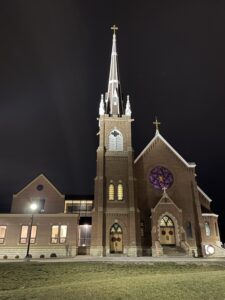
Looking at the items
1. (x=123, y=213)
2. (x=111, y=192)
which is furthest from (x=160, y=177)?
Answer: (x=123, y=213)

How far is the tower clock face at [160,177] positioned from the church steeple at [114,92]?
11187mm

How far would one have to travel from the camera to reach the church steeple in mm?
42906

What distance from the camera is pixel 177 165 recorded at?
1533 inches

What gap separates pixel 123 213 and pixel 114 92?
21.9 m

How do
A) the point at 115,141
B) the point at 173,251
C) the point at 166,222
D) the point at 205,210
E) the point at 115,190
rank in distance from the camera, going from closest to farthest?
1. the point at 173,251
2. the point at 166,222
3. the point at 115,190
4. the point at 115,141
5. the point at 205,210

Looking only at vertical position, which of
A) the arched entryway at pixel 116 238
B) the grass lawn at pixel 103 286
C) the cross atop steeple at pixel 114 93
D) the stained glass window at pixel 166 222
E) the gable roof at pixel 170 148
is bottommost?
the grass lawn at pixel 103 286

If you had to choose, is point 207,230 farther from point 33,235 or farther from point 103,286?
point 103,286

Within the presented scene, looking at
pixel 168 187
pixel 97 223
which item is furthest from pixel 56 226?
pixel 168 187

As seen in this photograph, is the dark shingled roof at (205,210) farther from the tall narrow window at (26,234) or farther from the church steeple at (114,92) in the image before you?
the tall narrow window at (26,234)

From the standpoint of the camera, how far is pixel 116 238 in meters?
33.0

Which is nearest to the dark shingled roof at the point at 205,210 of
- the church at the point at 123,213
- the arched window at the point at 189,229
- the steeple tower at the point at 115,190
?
the church at the point at 123,213

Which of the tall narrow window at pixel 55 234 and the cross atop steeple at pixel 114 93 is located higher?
the cross atop steeple at pixel 114 93

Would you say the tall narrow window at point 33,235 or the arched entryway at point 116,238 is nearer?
the arched entryway at point 116,238

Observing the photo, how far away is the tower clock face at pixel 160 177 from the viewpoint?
122 ft
